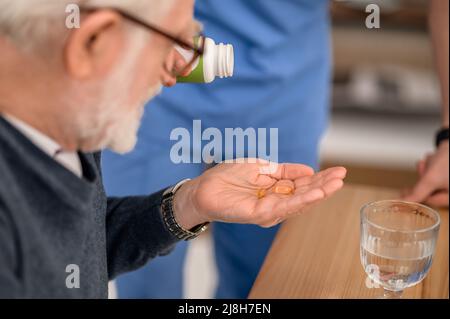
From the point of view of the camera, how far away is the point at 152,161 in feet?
3.43

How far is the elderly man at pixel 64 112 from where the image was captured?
52 cm

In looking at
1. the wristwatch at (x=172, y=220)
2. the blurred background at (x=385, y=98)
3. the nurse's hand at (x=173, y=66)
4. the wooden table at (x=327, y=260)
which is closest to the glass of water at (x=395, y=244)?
the wooden table at (x=327, y=260)

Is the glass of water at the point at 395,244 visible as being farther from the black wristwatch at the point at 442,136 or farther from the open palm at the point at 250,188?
the black wristwatch at the point at 442,136

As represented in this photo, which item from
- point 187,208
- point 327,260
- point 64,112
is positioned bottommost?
point 327,260

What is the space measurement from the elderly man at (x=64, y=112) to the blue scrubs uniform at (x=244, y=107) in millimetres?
302

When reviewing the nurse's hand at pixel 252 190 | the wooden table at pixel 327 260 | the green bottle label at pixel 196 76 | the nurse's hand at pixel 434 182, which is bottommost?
the wooden table at pixel 327 260

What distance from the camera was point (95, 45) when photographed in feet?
1.73

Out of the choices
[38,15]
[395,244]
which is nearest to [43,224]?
[38,15]

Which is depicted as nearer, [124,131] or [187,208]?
[124,131]

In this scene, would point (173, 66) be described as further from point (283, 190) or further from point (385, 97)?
point (385, 97)

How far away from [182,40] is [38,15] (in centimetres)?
12

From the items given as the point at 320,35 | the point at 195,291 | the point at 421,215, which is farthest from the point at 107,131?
the point at 195,291

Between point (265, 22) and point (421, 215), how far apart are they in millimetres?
430
